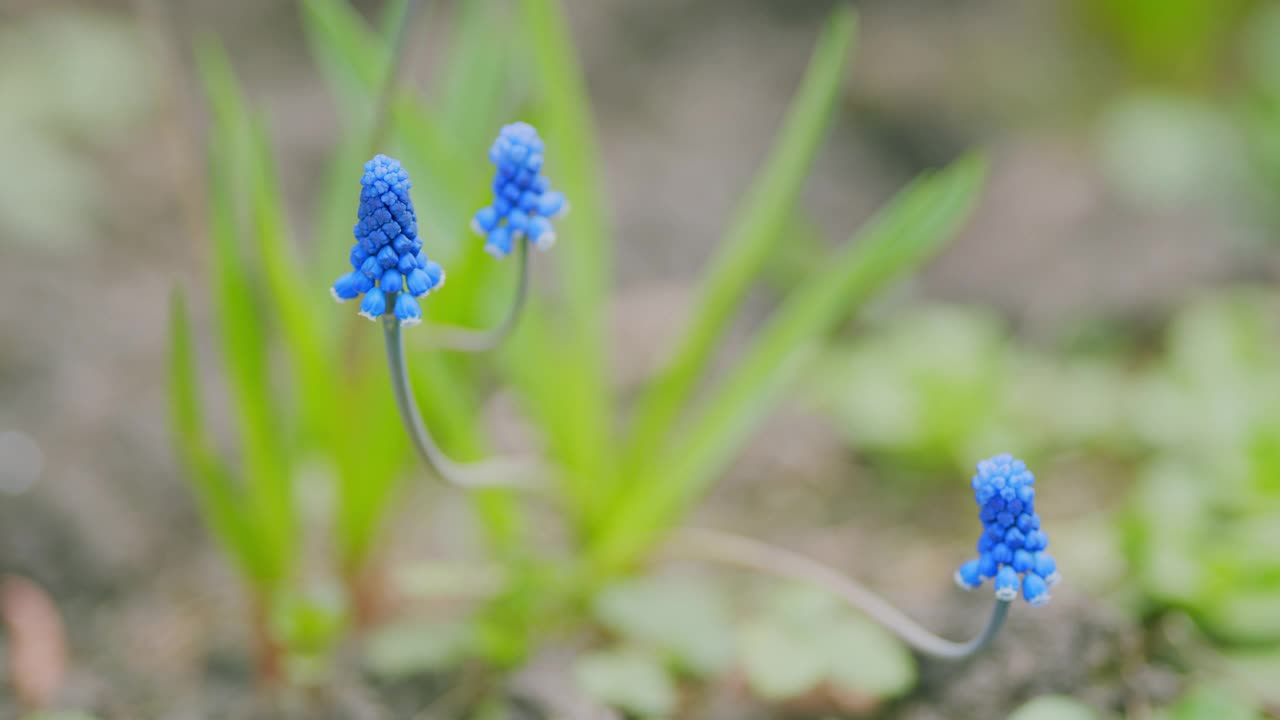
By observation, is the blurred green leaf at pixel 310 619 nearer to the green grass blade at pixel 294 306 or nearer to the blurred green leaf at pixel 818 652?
the green grass blade at pixel 294 306

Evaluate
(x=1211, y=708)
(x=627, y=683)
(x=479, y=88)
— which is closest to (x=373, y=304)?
(x=627, y=683)

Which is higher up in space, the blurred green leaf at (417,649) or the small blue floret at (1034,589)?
the blurred green leaf at (417,649)

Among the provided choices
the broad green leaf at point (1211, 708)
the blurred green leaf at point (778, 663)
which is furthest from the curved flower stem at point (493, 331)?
the broad green leaf at point (1211, 708)

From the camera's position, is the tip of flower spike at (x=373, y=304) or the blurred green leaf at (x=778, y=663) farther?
the blurred green leaf at (x=778, y=663)

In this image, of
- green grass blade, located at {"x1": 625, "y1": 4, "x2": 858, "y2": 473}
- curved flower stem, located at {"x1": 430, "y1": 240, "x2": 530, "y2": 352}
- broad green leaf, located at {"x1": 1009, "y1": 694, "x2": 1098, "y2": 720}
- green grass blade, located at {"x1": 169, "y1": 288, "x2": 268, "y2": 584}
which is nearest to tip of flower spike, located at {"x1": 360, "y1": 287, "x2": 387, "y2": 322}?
curved flower stem, located at {"x1": 430, "y1": 240, "x2": 530, "y2": 352}

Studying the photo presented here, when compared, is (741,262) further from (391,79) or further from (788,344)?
(391,79)
